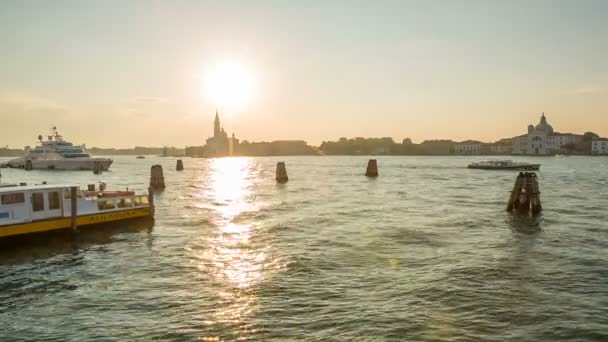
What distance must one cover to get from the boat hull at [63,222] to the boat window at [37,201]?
85cm

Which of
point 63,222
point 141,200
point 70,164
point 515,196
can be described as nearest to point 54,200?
point 63,222

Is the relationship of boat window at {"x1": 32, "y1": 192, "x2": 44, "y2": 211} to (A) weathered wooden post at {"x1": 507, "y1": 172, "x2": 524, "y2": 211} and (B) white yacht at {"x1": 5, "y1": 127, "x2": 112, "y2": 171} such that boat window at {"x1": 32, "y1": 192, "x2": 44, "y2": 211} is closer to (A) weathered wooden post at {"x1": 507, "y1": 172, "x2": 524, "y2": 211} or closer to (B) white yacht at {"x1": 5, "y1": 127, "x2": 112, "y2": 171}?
(A) weathered wooden post at {"x1": 507, "y1": 172, "x2": 524, "y2": 211}

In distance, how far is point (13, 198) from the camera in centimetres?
2778

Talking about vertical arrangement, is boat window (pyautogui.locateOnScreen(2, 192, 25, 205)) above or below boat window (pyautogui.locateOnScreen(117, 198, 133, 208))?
above

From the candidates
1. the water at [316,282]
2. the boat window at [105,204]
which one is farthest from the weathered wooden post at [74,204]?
the boat window at [105,204]

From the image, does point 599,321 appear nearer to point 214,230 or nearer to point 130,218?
point 214,230

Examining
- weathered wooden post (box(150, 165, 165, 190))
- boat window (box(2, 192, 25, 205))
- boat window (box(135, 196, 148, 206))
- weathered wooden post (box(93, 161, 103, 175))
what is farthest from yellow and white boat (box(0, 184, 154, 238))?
weathered wooden post (box(93, 161, 103, 175))

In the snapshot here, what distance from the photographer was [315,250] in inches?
1064

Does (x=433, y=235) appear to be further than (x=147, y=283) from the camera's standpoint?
Yes

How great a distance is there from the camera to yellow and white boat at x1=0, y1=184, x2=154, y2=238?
27609mm

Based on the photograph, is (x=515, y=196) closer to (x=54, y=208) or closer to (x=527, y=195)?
(x=527, y=195)

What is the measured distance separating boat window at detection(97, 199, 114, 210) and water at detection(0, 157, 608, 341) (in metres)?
1.71

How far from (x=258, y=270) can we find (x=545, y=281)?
41.8 ft

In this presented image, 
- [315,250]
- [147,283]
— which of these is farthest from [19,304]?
[315,250]
